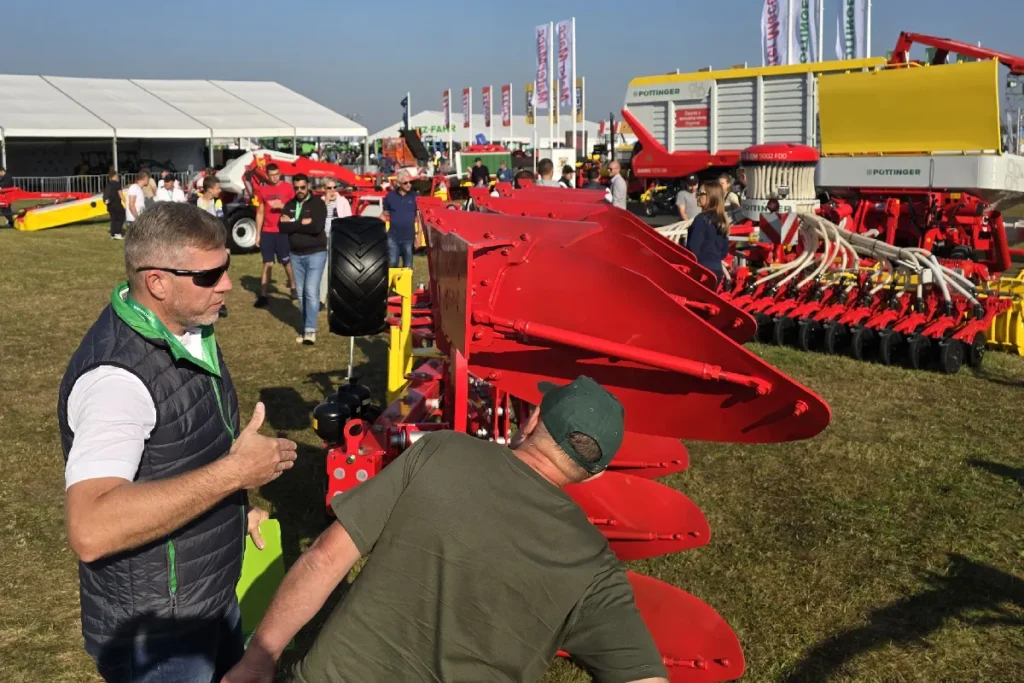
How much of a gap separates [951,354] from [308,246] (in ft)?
19.9

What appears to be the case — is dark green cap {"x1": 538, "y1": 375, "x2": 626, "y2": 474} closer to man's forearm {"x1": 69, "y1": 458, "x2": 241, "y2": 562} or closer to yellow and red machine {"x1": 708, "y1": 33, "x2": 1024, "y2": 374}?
man's forearm {"x1": 69, "y1": 458, "x2": 241, "y2": 562}

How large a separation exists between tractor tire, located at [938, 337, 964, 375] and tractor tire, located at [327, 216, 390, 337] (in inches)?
195

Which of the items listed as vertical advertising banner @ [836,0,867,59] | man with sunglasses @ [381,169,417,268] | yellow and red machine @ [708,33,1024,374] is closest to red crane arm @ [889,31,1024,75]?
yellow and red machine @ [708,33,1024,374]

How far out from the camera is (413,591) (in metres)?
1.82

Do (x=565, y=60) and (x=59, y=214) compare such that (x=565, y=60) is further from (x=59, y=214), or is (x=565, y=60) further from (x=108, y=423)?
(x=108, y=423)

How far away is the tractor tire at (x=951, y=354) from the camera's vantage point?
7.95 meters

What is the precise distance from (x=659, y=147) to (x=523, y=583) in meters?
21.5

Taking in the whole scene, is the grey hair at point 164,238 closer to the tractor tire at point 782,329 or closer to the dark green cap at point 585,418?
the dark green cap at point 585,418

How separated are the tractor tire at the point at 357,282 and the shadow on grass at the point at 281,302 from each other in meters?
4.58

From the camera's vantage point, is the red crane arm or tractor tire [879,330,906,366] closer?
tractor tire [879,330,906,366]

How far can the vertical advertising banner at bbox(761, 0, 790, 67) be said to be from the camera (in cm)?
2770

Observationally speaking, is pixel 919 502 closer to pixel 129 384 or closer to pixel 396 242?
pixel 129 384

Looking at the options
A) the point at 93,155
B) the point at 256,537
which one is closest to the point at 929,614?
the point at 256,537

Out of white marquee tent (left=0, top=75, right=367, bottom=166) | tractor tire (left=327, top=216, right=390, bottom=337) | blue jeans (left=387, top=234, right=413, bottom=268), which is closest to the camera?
tractor tire (left=327, top=216, right=390, bottom=337)
